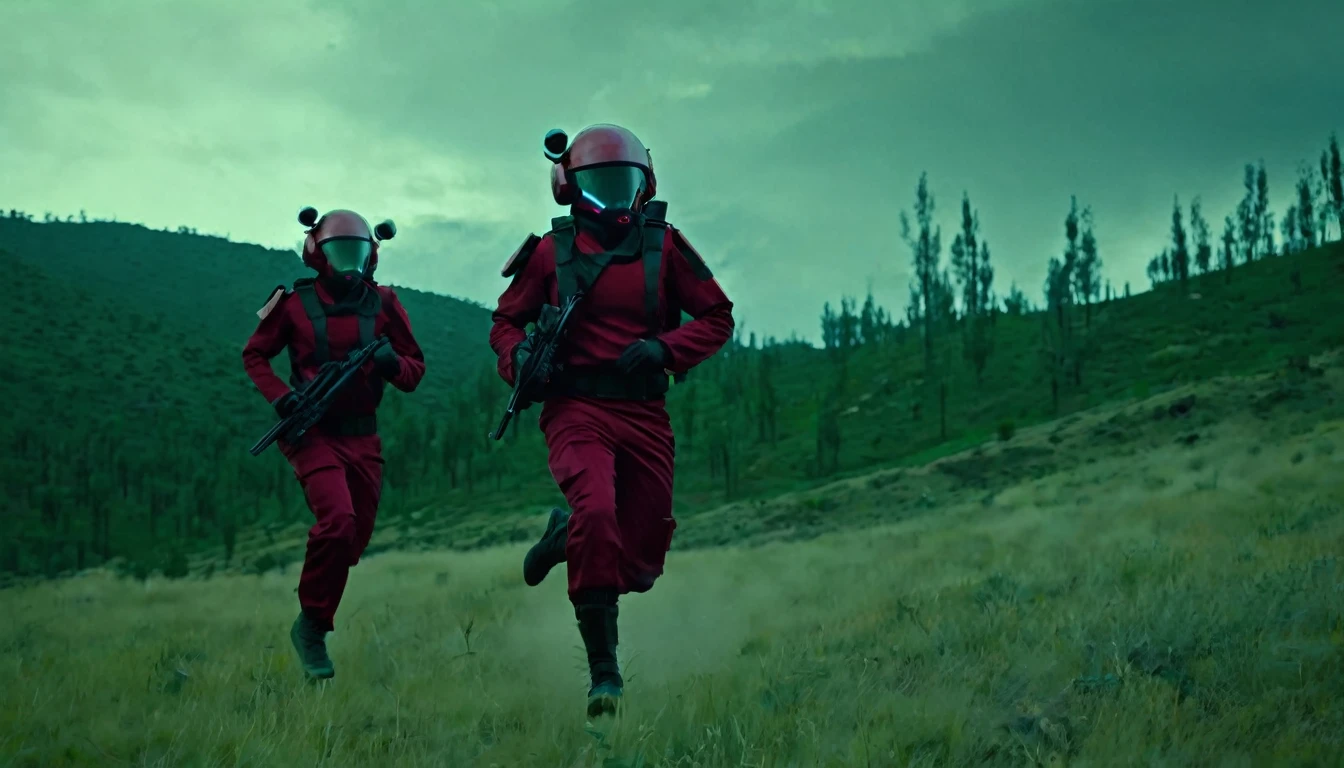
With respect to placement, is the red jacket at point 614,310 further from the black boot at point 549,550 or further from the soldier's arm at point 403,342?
the soldier's arm at point 403,342

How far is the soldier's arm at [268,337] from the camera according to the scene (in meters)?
6.85

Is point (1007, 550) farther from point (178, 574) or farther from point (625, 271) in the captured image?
point (178, 574)

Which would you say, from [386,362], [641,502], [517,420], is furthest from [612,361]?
[517,420]

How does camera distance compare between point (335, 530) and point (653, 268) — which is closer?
point (653, 268)

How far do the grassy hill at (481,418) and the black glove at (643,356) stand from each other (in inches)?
997

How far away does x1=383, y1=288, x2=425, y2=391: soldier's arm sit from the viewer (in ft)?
22.8

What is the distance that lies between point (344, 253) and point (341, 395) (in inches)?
36.7

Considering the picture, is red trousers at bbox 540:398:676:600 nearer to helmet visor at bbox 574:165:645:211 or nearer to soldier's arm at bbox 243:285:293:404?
helmet visor at bbox 574:165:645:211

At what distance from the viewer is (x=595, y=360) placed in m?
5.33

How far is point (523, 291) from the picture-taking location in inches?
221

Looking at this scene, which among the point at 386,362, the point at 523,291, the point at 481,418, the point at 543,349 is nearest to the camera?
the point at 543,349

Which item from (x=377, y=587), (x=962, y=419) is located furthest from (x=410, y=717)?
(x=962, y=419)

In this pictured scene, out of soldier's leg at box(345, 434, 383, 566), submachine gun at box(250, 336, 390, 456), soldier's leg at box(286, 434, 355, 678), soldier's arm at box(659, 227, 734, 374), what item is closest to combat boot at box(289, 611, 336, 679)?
soldier's leg at box(286, 434, 355, 678)

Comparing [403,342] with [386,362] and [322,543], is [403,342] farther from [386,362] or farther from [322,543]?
[322,543]
